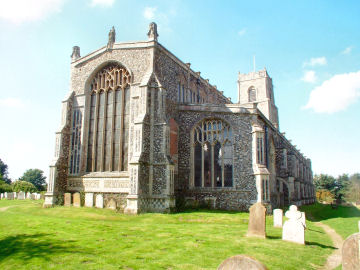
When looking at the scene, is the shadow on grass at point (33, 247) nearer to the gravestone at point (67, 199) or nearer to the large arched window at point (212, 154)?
the gravestone at point (67, 199)

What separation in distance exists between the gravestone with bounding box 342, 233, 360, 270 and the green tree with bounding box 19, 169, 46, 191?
67.8 meters

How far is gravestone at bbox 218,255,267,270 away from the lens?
3.37 meters

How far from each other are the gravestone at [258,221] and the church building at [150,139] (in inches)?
264

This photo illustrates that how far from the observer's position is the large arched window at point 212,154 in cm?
1892

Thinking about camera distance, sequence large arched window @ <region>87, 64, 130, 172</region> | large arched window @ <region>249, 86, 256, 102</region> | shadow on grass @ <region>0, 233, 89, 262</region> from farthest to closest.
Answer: large arched window @ <region>249, 86, 256, 102</region> → large arched window @ <region>87, 64, 130, 172</region> → shadow on grass @ <region>0, 233, 89, 262</region>

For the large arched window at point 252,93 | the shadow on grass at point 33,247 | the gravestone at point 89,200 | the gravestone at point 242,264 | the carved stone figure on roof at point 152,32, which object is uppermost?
the large arched window at point 252,93

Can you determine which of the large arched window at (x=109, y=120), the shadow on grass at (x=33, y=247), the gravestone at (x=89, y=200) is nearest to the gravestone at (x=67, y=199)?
the gravestone at (x=89, y=200)

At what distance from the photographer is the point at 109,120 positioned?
64.6 ft

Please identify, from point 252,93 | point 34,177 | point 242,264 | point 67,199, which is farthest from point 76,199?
point 34,177

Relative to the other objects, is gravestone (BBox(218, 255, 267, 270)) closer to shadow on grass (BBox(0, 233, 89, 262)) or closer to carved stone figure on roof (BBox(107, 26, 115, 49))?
shadow on grass (BBox(0, 233, 89, 262))

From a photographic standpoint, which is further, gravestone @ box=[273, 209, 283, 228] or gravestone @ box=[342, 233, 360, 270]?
gravestone @ box=[273, 209, 283, 228]

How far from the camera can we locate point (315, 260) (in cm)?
772

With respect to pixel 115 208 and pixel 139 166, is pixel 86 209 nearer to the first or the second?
pixel 115 208

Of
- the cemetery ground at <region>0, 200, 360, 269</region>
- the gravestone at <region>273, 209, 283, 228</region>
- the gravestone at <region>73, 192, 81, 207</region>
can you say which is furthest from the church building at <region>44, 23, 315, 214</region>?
the cemetery ground at <region>0, 200, 360, 269</region>
